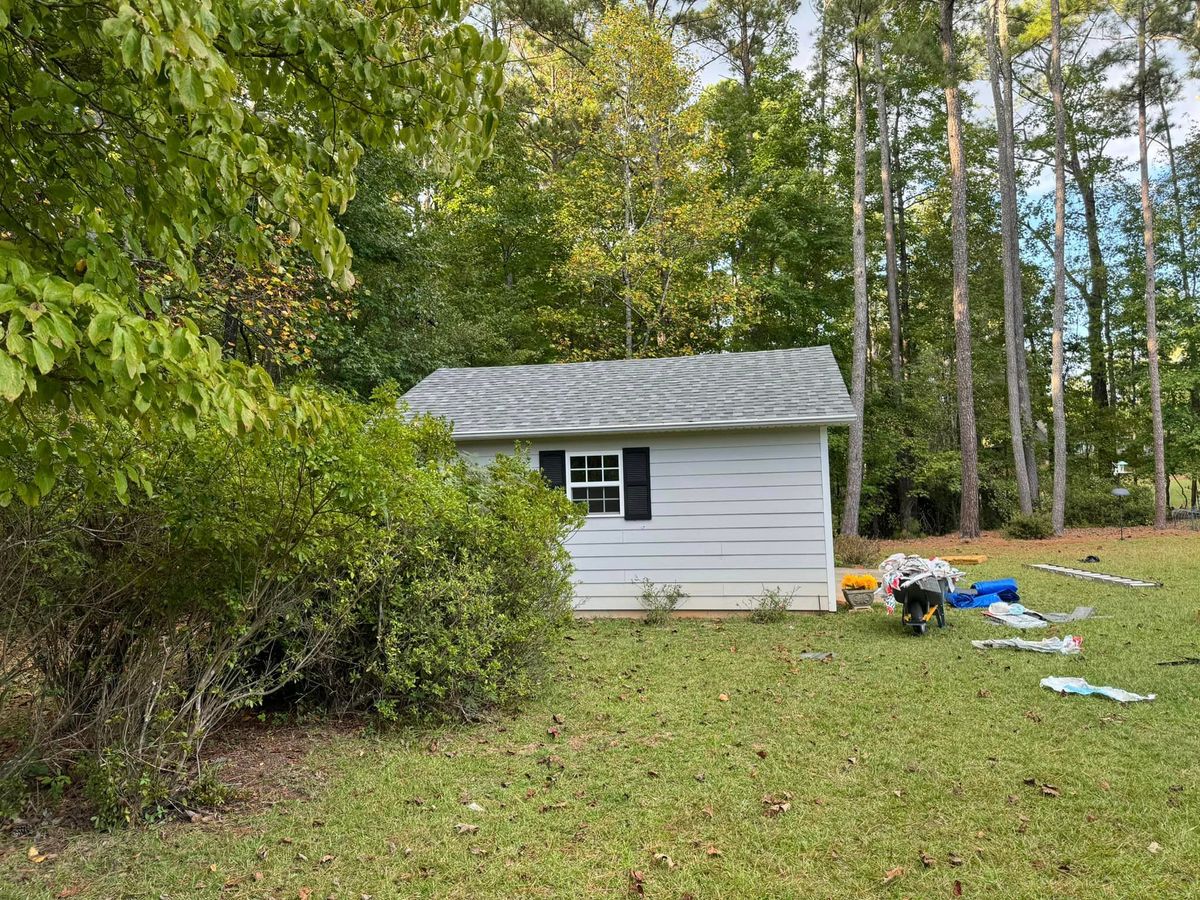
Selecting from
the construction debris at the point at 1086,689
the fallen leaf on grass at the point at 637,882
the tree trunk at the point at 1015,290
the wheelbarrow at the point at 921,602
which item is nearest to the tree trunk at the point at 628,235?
the tree trunk at the point at 1015,290

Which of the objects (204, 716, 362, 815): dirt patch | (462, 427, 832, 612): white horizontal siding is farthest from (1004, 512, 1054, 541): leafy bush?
(204, 716, 362, 815): dirt patch

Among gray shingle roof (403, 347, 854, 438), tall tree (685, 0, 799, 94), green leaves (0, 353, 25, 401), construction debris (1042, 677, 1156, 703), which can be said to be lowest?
construction debris (1042, 677, 1156, 703)

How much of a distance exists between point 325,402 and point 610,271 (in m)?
16.2

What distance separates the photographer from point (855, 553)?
1491 centimetres

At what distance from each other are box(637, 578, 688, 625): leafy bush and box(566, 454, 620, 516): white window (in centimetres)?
117

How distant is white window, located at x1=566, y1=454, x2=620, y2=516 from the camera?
34.0 feet

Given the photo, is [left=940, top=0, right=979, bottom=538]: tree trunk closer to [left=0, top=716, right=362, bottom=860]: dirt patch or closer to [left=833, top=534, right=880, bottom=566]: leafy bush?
[left=833, top=534, right=880, bottom=566]: leafy bush

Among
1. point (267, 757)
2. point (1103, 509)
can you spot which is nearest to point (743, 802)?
point (267, 757)

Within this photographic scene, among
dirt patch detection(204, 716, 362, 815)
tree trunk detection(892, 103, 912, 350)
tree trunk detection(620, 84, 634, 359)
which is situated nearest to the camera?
dirt patch detection(204, 716, 362, 815)

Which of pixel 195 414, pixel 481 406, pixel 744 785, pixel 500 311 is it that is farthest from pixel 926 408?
Answer: pixel 195 414

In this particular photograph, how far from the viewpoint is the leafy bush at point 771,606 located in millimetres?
9305

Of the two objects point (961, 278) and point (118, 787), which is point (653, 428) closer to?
point (118, 787)

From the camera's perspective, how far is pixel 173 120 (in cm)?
196

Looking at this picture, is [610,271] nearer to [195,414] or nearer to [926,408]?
[926,408]
